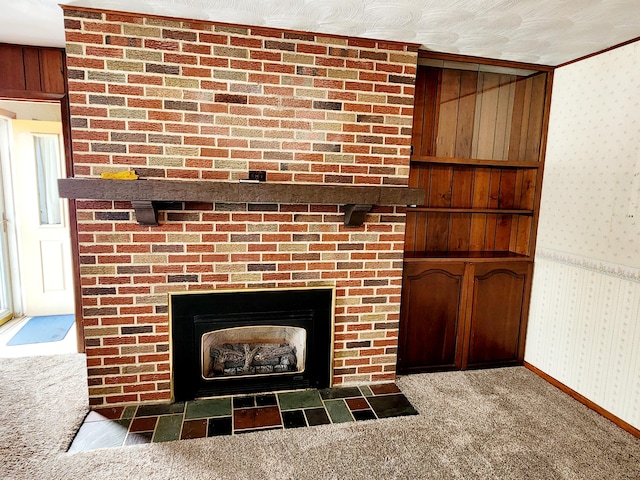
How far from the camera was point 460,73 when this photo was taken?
285 centimetres

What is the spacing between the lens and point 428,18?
2035mm

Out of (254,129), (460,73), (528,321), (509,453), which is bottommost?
(509,453)

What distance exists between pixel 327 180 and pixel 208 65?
950 millimetres

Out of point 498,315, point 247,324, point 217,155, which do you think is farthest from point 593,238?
point 217,155

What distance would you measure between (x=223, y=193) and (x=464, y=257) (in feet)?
5.89

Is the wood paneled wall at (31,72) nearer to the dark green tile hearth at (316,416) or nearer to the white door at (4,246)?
the white door at (4,246)

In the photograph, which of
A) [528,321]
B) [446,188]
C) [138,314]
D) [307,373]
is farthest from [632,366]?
[138,314]

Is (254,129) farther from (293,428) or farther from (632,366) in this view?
(632,366)

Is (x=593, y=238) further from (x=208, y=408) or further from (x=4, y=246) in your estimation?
(x=4, y=246)

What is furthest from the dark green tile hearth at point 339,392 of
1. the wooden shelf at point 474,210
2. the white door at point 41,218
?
the white door at point 41,218

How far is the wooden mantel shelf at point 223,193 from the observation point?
1.92 m

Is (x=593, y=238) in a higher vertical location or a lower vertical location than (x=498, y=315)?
higher

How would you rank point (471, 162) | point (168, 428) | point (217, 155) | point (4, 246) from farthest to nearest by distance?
point (4, 246), point (471, 162), point (217, 155), point (168, 428)

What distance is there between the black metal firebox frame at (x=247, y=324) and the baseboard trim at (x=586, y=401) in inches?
63.5
